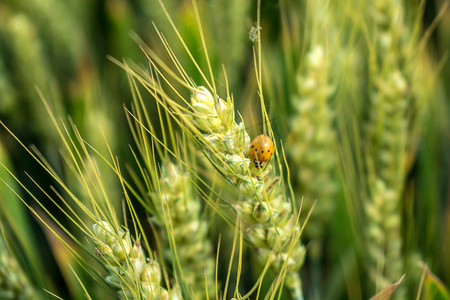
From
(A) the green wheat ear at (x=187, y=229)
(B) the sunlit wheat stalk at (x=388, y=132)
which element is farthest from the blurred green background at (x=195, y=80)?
(A) the green wheat ear at (x=187, y=229)

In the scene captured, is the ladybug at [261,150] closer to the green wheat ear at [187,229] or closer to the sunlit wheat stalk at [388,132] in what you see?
the green wheat ear at [187,229]

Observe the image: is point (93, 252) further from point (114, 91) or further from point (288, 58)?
point (114, 91)

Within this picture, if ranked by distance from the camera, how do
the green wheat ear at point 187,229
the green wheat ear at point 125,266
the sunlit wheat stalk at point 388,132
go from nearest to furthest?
the green wheat ear at point 125,266 → the green wheat ear at point 187,229 → the sunlit wheat stalk at point 388,132

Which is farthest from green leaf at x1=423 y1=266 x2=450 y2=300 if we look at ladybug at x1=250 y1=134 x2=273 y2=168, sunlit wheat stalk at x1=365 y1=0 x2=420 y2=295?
ladybug at x1=250 y1=134 x2=273 y2=168

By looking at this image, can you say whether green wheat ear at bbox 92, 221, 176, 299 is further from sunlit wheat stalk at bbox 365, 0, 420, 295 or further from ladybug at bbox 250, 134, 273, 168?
sunlit wheat stalk at bbox 365, 0, 420, 295

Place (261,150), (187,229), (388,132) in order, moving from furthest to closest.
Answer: (388,132)
(187,229)
(261,150)

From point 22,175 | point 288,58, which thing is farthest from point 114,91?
point 288,58

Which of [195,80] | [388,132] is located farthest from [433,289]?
[195,80]

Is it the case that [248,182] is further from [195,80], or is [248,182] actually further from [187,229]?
[195,80]

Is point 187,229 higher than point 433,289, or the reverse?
point 187,229
